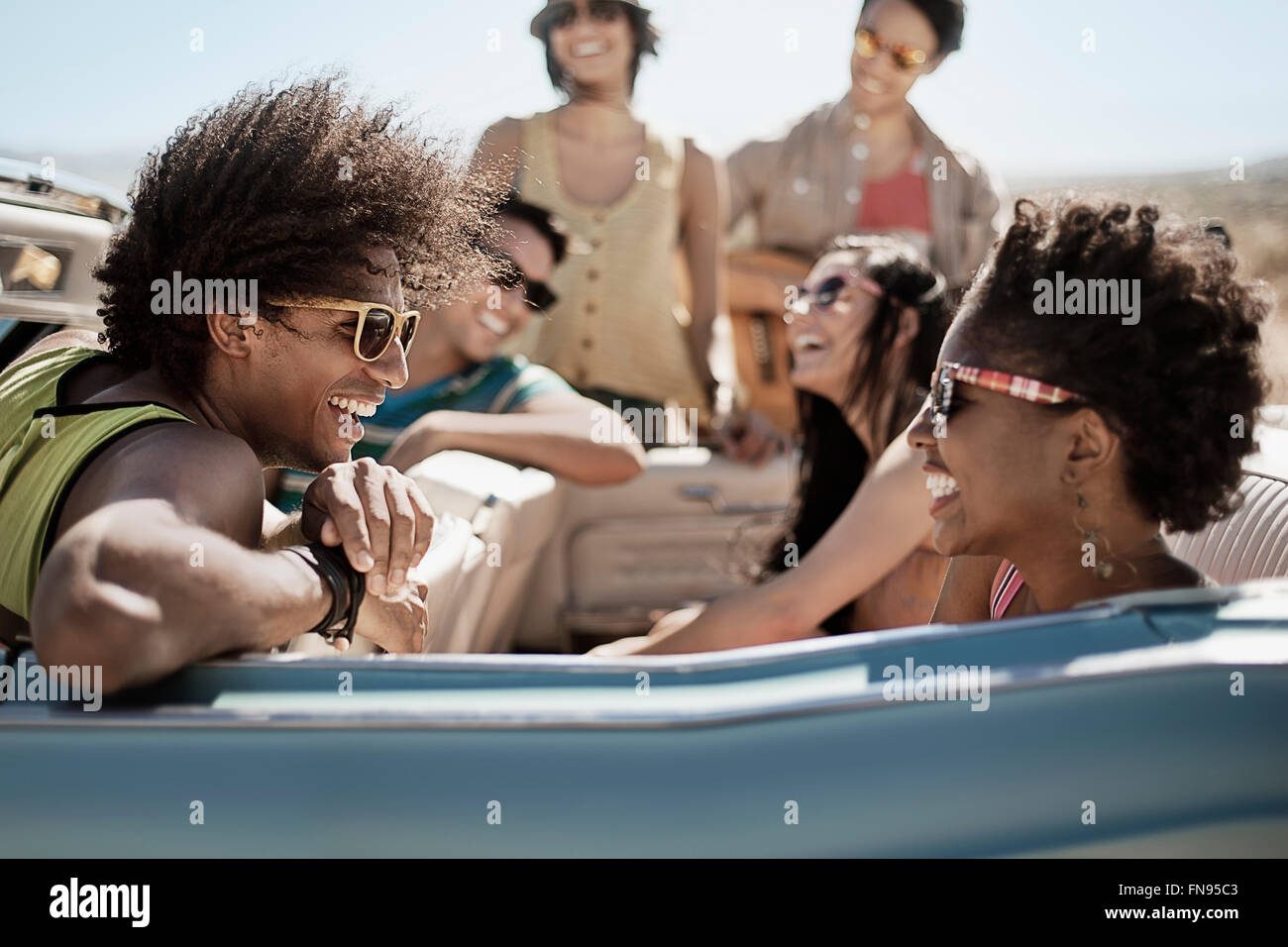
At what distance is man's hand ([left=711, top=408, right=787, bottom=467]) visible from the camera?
11.4 feet

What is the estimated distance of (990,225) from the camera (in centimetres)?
419

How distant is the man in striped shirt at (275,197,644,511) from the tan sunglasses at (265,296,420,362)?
1099 mm

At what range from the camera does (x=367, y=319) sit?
1.74 metres

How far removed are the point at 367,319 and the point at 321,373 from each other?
10 centimetres

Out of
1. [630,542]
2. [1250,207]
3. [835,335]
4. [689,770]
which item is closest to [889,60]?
[835,335]

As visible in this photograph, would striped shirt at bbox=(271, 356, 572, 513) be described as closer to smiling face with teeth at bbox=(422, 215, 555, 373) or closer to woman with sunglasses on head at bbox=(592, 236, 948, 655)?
smiling face with teeth at bbox=(422, 215, 555, 373)

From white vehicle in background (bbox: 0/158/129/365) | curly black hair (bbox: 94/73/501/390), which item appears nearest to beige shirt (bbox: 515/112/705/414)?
white vehicle in background (bbox: 0/158/129/365)

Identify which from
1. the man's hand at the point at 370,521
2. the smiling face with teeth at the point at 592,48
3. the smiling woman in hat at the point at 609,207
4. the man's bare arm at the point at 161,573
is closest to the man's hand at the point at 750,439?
the smiling woman in hat at the point at 609,207

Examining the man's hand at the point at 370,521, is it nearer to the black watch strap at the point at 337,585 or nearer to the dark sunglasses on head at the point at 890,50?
the black watch strap at the point at 337,585

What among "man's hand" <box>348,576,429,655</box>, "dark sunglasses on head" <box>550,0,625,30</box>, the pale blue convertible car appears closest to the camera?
the pale blue convertible car

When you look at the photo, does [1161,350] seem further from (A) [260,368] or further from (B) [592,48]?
(B) [592,48]

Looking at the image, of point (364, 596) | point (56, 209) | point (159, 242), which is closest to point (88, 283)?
point (56, 209)

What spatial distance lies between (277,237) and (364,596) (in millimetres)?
514
